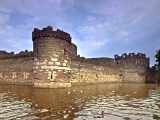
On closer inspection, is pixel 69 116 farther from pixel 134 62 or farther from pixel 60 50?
pixel 134 62

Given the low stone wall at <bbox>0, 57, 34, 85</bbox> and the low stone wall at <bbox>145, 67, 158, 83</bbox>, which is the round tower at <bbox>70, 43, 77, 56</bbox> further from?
A: the low stone wall at <bbox>145, 67, 158, 83</bbox>

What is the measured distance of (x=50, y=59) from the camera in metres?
12.8

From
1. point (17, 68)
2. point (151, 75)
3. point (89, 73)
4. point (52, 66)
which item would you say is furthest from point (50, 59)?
point (151, 75)

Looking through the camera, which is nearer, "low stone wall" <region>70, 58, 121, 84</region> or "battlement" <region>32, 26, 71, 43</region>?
"battlement" <region>32, 26, 71, 43</region>

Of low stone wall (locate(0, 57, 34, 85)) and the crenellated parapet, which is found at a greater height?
the crenellated parapet

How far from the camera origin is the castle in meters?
12.8

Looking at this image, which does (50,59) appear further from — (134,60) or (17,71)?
(134,60)

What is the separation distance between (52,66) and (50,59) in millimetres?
698

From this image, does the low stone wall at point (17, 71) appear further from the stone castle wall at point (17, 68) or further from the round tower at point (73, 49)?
the round tower at point (73, 49)

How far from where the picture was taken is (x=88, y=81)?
20250 millimetres

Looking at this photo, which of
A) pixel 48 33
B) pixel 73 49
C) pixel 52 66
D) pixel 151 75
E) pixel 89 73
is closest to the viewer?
pixel 52 66

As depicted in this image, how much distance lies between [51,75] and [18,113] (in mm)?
8139

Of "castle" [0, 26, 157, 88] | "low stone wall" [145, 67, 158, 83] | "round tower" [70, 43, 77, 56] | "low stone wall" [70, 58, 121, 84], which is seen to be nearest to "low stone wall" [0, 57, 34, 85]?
"castle" [0, 26, 157, 88]

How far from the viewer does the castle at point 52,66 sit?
41.9 ft
